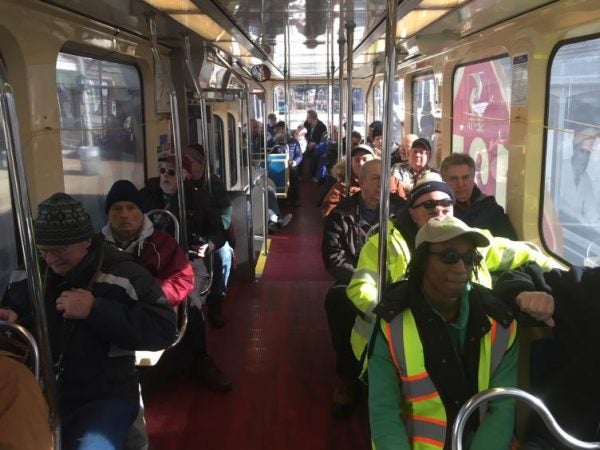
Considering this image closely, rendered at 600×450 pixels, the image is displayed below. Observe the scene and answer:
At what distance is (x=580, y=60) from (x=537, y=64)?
0.39 metres

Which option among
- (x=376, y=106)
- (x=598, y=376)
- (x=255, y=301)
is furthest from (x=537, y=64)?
(x=376, y=106)

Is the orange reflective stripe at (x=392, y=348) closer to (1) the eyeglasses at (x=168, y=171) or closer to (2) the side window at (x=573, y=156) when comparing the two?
(2) the side window at (x=573, y=156)

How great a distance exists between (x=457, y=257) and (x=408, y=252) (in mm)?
787

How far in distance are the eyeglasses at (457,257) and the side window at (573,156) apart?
1.48 m

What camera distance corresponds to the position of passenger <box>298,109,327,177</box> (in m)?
12.2

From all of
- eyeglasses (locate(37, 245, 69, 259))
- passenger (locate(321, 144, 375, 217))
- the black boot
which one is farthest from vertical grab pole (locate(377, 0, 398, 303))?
the black boot

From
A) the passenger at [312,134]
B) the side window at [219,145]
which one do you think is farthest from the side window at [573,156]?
the passenger at [312,134]

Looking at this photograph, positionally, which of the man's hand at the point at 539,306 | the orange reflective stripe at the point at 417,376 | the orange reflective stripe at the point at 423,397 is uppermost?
the man's hand at the point at 539,306

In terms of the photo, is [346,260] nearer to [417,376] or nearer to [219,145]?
[417,376]

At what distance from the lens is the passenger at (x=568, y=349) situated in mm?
1893

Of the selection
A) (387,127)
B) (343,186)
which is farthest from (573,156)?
(387,127)

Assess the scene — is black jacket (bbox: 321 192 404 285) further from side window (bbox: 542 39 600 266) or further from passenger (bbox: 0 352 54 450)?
passenger (bbox: 0 352 54 450)

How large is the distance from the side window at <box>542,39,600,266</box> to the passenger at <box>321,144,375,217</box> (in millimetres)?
1143

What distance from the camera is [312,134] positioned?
1227 cm
